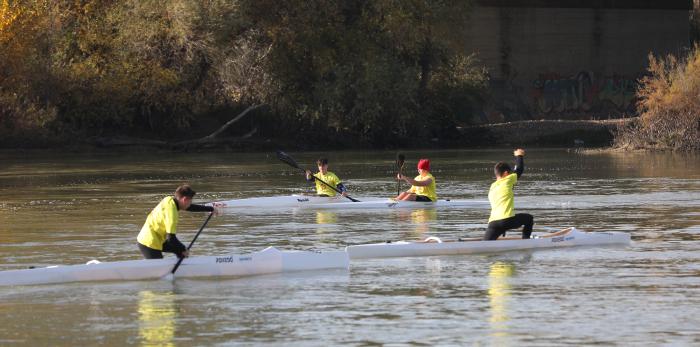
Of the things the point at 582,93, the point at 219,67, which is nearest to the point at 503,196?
the point at 219,67

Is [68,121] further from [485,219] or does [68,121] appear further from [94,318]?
[94,318]

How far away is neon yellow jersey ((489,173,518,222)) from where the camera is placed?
19.3 m

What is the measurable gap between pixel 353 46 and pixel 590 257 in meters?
41.0

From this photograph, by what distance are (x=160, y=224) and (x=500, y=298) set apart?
14.8 ft

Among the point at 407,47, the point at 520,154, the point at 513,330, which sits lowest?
the point at 513,330

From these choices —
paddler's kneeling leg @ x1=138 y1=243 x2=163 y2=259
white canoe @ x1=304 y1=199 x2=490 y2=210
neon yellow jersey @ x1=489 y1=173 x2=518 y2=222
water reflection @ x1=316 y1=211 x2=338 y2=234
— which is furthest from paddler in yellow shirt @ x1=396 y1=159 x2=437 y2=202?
paddler's kneeling leg @ x1=138 y1=243 x2=163 y2=259

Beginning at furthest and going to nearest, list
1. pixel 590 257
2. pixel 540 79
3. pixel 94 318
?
pixel 540 79 → pixel 590 257 → pixel 94 318

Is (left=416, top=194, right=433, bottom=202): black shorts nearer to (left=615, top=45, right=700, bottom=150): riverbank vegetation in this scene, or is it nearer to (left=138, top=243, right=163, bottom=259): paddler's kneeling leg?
(left=138, top=243, right=163, bottom=259): paddler's kneeling leg

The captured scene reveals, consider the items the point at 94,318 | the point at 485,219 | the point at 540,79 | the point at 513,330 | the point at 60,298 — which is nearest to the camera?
the point at 513,330

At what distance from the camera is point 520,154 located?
19.8 metres

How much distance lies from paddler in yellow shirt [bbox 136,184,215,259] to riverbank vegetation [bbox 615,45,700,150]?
1432 inches

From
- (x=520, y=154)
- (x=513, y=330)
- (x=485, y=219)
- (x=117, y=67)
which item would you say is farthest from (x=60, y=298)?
(x=117, y=67)

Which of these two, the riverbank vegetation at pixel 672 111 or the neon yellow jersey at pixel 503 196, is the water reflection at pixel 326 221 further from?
the riverbank vegetation at pixel 672 111

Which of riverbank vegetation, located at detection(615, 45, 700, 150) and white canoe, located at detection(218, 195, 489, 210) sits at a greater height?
riverbank vegetation, located at detection(615, 45, 700, 150)
